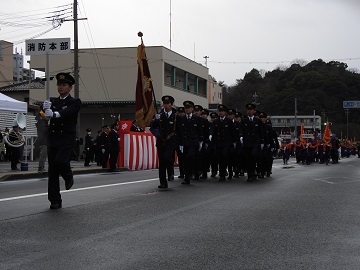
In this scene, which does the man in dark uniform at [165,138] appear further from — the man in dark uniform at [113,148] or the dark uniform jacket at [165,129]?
the man in dark uniform at [113,148]

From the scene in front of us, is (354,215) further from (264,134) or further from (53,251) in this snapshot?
(264,134)

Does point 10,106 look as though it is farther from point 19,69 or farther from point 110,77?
point 19,69

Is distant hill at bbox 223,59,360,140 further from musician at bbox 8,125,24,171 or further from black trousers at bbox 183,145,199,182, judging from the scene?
black trousers at bbox 183,145,199,182

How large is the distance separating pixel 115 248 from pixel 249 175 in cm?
1017

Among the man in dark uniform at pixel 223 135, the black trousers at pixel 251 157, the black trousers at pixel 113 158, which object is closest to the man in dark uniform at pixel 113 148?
the black trousers at pixel 113 158

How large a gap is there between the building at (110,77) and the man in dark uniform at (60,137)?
1552 inches

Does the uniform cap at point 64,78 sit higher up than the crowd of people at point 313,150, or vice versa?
the uniform cap at point 64,78

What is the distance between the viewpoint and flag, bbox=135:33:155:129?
13773mm

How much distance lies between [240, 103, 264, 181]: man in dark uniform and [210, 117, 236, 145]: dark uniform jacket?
0.33 meters

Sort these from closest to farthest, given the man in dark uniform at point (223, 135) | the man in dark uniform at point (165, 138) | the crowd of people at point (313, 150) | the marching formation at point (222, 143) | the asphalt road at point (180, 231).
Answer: the asphalt road at point (180, 231), the man in dark uniform at point (165, 138), the marching formation at point (222, 143), the man in dark uniform at point (223, 135), the crowd of people at point (313, 150)

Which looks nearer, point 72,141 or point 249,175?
point 72,141

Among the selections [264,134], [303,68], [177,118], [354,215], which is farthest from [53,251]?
[303,68]

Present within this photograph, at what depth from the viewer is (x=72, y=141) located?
8414 millimetres

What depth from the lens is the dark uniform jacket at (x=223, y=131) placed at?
51.0 ft
